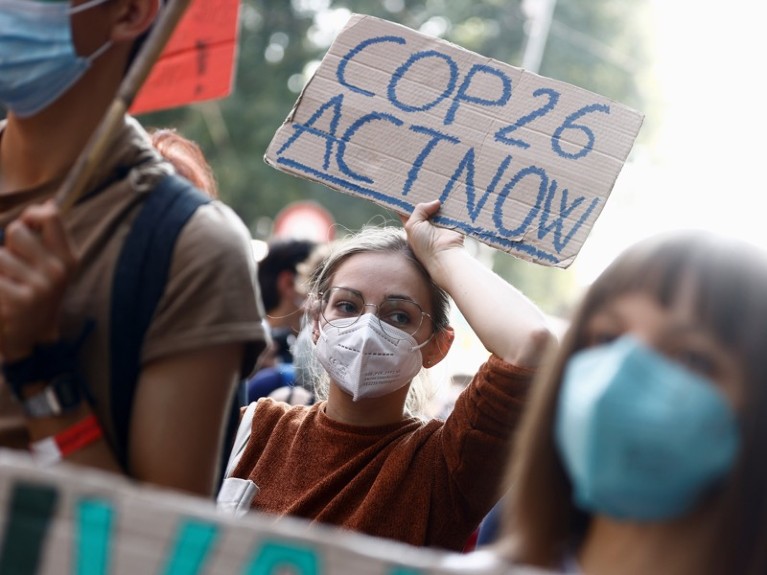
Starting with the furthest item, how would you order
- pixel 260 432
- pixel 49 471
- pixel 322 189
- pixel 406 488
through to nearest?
pixel 322 189 < pixel 260 432 < pixel 406 488 < pixel 49 471

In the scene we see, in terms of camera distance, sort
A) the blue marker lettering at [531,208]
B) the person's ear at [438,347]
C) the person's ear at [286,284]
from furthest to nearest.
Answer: the person's ear at [286,284], the person's ear at [438,347], the blue marker lettering at [531,208]

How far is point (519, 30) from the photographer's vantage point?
28734 millimetres

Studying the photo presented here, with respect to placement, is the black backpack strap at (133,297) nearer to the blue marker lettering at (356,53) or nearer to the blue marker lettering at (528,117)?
the blue marker lettering at (356,53)

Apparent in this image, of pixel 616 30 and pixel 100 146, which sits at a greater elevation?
pixel 100 146

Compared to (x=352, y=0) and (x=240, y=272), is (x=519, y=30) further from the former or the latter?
(x=240, y=272)

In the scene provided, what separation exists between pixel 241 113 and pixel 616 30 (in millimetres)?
11454

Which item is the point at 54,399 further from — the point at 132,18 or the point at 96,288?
the point at 132,18

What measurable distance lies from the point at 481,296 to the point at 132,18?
3.90 feet

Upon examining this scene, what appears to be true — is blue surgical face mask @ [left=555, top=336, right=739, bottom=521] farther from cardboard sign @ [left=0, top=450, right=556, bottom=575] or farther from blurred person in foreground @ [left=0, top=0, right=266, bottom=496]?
blurred person in foreground @ [left=0, top=0, right=266, bottom=496]

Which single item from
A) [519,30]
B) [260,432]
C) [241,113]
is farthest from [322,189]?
[260,432]

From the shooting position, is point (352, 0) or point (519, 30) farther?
point (519, 30)

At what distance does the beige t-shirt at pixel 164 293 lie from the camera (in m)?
1.96

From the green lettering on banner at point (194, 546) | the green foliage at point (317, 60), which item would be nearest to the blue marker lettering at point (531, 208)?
the green lettering on banner at point (194, 546)

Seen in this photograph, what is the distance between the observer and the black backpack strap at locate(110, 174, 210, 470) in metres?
1.95
